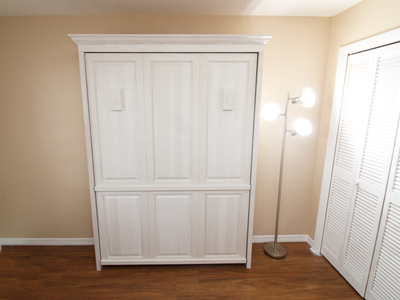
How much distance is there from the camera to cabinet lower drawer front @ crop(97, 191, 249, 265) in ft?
7.09

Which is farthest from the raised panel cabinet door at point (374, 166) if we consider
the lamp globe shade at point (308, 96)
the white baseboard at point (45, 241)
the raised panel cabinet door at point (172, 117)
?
the white baseboard at point (45, 241)

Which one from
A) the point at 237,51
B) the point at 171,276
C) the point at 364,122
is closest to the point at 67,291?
the point at 171,276

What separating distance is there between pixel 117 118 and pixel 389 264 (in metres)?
2.43

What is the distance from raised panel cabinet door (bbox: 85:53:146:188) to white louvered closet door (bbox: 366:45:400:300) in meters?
1.94

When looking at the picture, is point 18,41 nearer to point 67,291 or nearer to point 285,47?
point 67,291

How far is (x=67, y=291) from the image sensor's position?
202cm

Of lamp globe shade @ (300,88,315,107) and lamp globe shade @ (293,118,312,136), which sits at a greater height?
lamp globe shade @ (300,88,315,107)

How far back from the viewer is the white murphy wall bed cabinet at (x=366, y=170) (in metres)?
1.66

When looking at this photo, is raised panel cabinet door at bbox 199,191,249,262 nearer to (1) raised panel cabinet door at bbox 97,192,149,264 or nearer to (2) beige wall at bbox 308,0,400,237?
(1) raised panel cabinet door at bbox 97,192,149,264

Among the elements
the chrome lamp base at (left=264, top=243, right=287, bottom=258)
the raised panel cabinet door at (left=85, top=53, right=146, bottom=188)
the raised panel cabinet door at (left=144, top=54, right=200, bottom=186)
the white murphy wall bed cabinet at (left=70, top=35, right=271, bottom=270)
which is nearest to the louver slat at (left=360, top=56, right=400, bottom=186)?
the white murphy wall bed cabinet at (left=70, top=35, right=271, bottom=270)

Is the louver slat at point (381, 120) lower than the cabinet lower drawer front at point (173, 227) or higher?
higher

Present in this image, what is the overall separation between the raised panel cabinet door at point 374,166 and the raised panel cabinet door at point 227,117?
94 centimetres

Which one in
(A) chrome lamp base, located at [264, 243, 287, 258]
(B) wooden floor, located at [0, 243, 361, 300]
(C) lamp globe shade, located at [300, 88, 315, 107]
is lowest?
(B) wooden floor, located at [0, 243, 361, 300]

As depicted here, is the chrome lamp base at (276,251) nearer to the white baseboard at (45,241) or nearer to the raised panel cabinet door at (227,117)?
the raised panel cabinet door at (227,117)
